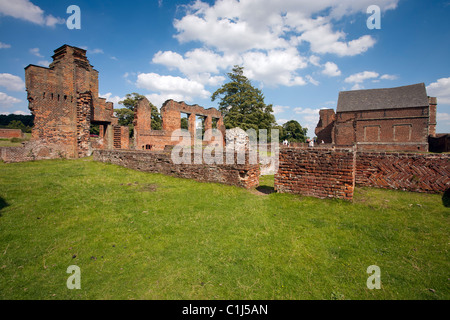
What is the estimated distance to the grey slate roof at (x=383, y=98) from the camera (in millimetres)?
35541

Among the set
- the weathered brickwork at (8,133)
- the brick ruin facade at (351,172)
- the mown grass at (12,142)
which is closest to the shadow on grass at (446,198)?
the brick ruin facade at (351,172)

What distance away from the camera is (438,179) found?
238 inches

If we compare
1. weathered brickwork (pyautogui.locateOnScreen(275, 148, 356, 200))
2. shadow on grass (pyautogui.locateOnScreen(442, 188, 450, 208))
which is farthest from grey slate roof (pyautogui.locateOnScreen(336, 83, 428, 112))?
weathered brickwork (pyautogui.locateOnScreen(275, 148, 356, 200))

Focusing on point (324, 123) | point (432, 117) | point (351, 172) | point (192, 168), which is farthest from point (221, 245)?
point (324, 123)

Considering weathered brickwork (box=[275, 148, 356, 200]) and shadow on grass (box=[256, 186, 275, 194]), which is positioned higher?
weathered brickwork (box=[275, 148, 356, 200])

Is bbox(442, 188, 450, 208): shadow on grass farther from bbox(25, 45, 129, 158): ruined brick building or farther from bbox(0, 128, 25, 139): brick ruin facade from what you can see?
bbox(0, 128, 25, 139): brick ruin facade

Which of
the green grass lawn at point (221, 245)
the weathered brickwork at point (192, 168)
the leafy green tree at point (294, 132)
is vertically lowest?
the green grass lawn at point (221, 245)

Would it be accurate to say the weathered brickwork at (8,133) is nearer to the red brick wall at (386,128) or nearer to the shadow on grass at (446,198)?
the shadow on grass at (446,198)

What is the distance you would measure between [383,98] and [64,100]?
4778 centimetres

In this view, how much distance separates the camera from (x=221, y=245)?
11.7ft

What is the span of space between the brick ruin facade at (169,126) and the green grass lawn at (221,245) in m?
14.7

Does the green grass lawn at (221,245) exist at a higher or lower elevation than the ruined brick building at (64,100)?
lower

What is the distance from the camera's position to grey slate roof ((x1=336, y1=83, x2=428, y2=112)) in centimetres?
3554

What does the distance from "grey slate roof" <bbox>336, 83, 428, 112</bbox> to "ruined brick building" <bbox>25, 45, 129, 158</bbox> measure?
4135 centimetres
